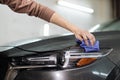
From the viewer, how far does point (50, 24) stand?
5.02 metres

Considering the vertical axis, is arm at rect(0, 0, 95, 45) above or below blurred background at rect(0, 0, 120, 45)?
above

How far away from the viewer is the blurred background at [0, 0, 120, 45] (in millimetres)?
A: 4527

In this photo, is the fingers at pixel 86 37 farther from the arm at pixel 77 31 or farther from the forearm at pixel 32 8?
the forearm at pixel 32 8

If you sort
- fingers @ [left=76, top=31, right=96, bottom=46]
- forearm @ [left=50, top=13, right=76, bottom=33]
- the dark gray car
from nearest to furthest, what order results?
1. the dark gray car
2. fingers @ [left=76, top=31, right=96, bottom=46]
3. forearm @ [left=50, top=13, right=76, bottom=33]

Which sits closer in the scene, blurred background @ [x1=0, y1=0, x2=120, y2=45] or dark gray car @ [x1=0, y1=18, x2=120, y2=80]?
dark gray car @ [x1=0, y1=18, x2=120, y2=80]

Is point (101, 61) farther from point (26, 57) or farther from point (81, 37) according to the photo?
point (26, 57)

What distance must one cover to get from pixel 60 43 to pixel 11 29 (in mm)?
3061

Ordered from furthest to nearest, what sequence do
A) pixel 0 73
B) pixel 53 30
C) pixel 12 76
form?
pixel 53 30 < pixel 0 73 < pixel 12 76

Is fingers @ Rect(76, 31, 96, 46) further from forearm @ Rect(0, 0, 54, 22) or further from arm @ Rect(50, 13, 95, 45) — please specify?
forearm @ Rect(0, 0, 54, 22)

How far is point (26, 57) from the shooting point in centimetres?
157

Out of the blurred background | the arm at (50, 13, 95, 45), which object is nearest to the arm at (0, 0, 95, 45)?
the arm at (50, 13, 95, 45)

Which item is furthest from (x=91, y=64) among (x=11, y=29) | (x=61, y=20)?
(x=11, y=29)

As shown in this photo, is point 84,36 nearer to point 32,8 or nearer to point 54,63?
point 54,63

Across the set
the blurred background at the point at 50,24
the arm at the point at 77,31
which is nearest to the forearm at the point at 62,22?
the arm at the point at 77,31
